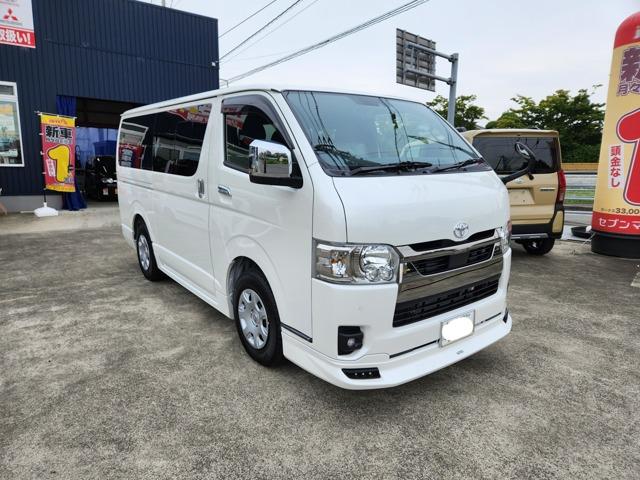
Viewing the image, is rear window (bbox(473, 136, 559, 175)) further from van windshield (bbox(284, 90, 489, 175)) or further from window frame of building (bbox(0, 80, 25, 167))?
window frame of building (bbox(0, 80, 25, 167))

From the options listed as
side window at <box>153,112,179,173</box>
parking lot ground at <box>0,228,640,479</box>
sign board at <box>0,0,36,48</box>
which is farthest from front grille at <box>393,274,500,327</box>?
sign board at <box>0,0,36,48</box>

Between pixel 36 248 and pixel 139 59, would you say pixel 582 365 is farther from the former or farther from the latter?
pixel 139 59

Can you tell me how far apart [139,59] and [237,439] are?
12.1 meters

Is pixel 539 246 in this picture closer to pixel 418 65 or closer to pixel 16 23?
pixel 418 65

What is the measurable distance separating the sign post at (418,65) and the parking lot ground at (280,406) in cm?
1077

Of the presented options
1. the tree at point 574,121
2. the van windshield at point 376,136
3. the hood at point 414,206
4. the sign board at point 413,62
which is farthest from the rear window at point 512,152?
the tree at point 574,121

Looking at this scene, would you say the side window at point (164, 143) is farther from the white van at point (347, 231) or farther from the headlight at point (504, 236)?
the headlight at point (504, 236)

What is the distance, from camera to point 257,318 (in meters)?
2.92

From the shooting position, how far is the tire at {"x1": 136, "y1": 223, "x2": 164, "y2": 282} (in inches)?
188

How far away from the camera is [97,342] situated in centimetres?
338

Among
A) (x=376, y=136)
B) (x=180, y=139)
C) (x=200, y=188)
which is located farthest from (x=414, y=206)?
(x=180, y=139)

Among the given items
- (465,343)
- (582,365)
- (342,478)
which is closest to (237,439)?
(342,478)

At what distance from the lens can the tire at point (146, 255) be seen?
4.77 m

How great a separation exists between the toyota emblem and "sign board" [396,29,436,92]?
12251mm
